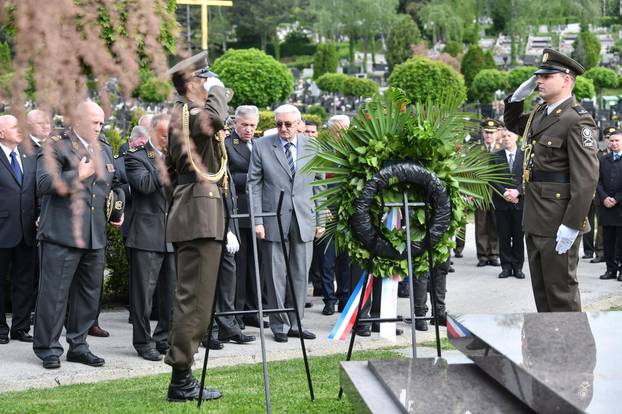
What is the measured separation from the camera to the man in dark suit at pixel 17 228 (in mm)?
8773

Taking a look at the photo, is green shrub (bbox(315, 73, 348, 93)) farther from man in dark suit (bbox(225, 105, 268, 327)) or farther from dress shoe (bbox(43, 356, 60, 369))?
dress shoe (bbox(43, 356, 60, 369))

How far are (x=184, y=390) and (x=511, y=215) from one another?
26.6ft

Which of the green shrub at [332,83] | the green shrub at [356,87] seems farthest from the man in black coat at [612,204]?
the green shrub at [332,83]

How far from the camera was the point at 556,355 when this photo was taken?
518 centimetres

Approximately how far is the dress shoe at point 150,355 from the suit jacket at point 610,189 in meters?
7.54

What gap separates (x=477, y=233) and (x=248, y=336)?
629 centimetres

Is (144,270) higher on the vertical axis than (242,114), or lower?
lower

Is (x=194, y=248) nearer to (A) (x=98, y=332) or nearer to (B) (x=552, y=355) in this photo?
Answer: (B) (x=552, y=355)

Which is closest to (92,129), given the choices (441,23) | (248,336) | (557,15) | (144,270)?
(144,270)

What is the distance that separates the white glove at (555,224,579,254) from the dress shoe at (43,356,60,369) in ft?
13.0

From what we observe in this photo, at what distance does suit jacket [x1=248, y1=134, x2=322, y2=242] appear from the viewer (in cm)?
918

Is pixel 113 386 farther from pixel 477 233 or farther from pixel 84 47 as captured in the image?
pixel 477 233

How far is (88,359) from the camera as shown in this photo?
791cm

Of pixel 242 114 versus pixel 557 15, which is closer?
pixel 242 114
